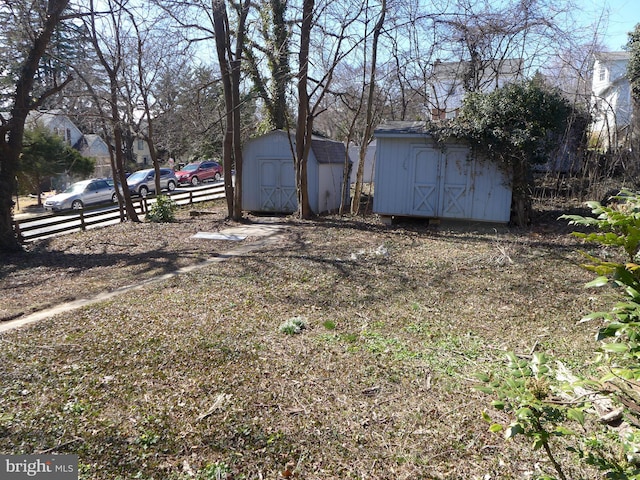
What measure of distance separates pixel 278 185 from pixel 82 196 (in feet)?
37.4

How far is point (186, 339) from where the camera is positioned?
4797 mm

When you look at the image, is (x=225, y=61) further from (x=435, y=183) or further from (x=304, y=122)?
(x=435, y=183)

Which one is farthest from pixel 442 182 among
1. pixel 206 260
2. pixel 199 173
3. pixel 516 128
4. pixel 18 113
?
pixel 199 173

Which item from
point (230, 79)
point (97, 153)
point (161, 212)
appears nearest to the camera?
point (230, 79)

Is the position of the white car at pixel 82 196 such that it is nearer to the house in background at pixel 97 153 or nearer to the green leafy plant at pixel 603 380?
the house in background at pixel 97 153

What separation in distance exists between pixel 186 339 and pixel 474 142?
8.96m

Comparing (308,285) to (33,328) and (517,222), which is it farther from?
(517,222)

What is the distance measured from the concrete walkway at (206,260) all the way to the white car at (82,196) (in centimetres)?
1216

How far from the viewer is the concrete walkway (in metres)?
5.89

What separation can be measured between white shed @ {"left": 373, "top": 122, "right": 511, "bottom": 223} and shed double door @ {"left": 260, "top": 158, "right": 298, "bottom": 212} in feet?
13.2

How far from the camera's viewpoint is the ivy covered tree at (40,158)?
2423 cm

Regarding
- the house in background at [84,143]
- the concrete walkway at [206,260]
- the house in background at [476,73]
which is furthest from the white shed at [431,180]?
the house in background at [84,143]

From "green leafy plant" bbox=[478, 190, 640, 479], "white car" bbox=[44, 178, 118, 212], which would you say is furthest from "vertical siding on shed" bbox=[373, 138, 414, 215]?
"white car" bbox=[44, 178, 118, 212]

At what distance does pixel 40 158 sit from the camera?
2491 centimetres
